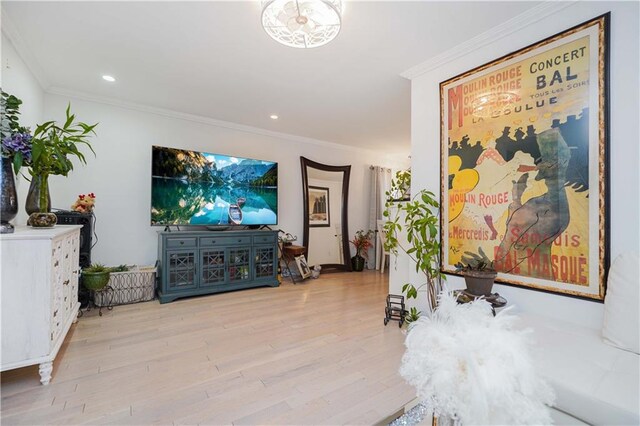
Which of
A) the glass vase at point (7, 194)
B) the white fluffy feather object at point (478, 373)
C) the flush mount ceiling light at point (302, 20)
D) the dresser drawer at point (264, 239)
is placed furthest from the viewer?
the dresser drawer at point (264, 239)

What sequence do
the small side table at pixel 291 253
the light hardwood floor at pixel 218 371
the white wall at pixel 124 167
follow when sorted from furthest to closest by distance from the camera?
1. the small side table at pixel 291 253
2. the white wall at pixel 124 167
3. the light hardwood floor at pixel 218 371

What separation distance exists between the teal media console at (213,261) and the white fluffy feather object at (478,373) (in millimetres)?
3241

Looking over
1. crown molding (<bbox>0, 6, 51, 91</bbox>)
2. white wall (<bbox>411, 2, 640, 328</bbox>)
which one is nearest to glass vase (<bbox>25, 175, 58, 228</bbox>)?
crown molding (<bbox>0, 6, 51, 91</bbox>)

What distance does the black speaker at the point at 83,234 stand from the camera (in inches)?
109

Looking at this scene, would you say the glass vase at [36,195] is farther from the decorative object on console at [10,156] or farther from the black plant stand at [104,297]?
the black plant stand at [104,297]

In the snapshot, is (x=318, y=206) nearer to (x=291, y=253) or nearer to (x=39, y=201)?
(x=291, y=253)

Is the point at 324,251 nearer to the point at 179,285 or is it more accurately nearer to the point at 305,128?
the point at 305,128

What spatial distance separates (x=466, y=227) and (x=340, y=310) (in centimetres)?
160

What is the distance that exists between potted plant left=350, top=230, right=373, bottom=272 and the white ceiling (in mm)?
2468

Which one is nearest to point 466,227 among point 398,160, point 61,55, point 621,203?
point 621,203

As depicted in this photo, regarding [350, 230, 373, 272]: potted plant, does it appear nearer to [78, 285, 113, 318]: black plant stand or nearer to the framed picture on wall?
the framed picture on wall

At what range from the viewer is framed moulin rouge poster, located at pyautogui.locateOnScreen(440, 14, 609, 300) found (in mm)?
1576

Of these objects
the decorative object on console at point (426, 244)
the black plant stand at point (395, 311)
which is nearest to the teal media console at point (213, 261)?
the black plant stand at point (395, 311)

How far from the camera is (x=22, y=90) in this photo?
240 cm
